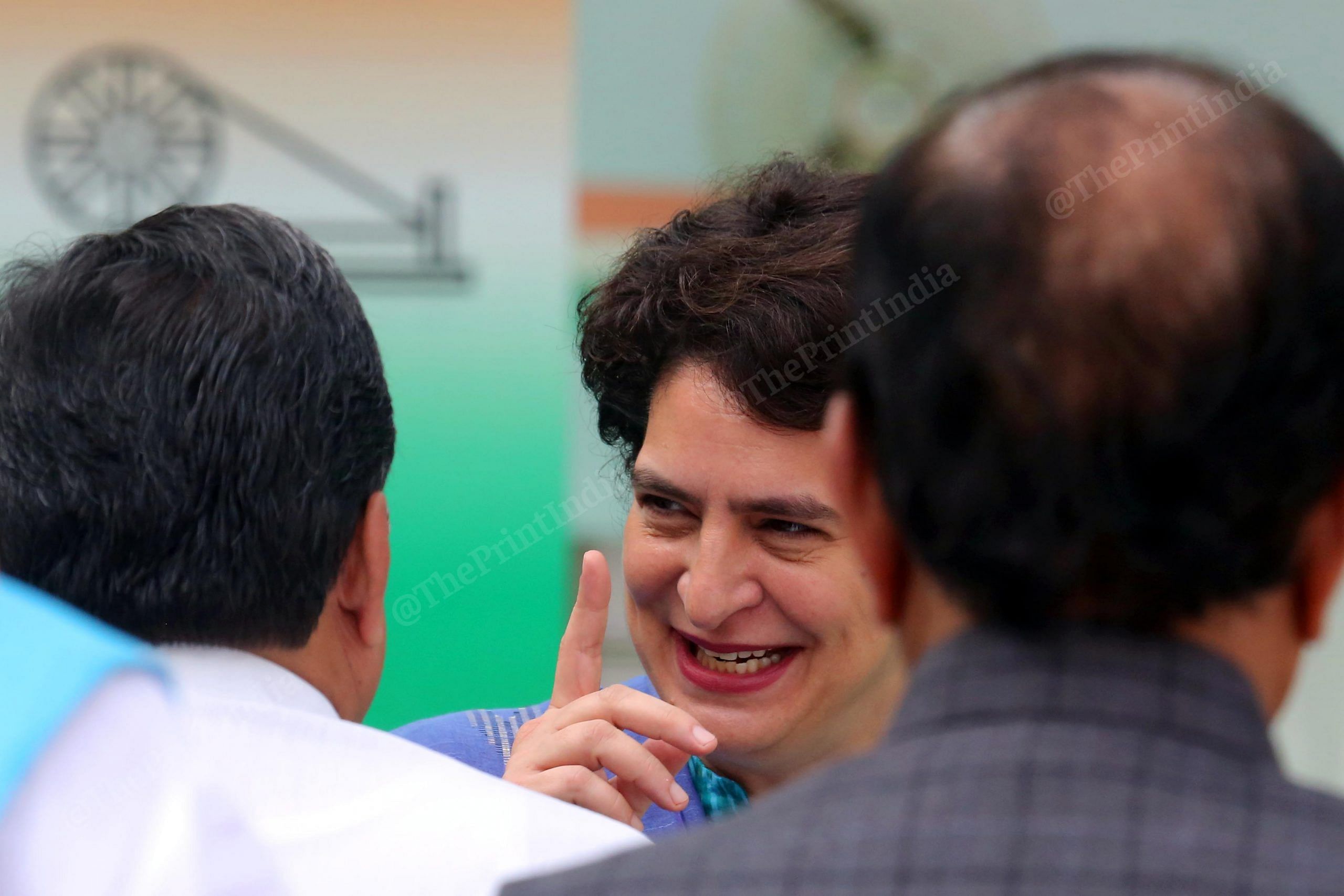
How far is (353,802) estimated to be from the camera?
3.50 ft

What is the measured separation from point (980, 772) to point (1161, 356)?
0.68 ft

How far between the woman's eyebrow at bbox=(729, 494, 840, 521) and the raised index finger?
196mm

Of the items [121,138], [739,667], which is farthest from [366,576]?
[121,138]

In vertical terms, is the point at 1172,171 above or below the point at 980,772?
above

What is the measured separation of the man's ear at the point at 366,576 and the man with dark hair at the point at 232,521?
0.08 feet

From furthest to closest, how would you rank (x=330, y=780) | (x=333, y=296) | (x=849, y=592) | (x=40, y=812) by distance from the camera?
(x=849, y=592) → (x=333, y=296) → (x=330, y=780) → (x=40, y=812)

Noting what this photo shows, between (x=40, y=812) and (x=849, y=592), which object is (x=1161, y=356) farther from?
(x=849, y=592)

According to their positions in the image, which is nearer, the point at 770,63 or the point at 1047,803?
the point at 1047,803

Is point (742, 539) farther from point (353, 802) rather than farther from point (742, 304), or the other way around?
point (353, 802)

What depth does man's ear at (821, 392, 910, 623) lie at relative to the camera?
0.83 metres

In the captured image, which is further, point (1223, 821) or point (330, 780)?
point (330, 780)

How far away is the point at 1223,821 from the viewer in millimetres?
688

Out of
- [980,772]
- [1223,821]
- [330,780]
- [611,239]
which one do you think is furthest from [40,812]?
[611,239]

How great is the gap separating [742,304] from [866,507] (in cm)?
97
